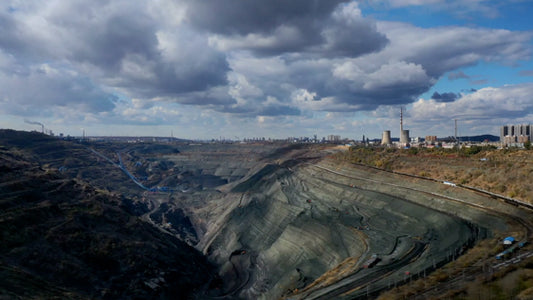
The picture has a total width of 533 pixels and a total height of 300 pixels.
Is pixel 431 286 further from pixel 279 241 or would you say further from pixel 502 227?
pixel 279 241

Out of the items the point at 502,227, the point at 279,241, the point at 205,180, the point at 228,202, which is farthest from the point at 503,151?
the point at 205,180

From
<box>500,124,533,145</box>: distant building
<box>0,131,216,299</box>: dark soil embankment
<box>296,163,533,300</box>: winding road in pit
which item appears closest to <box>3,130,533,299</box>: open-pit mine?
<box>296,163,533,300</box>: winding road in pit

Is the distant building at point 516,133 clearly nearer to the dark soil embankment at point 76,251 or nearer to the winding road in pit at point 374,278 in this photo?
the winding road in pit at point 374,278

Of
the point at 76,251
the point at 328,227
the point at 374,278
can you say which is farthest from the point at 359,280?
the point at 76,251

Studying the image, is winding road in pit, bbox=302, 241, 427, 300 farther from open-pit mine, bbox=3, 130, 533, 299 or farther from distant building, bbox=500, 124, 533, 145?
distant building, bbox=500, 124, 533, 145

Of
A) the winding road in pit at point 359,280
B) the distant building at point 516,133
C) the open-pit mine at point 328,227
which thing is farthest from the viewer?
the distant building at point 516,133

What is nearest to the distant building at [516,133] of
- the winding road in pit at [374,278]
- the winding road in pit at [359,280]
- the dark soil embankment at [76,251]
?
the winding road in pit at [374,278]
